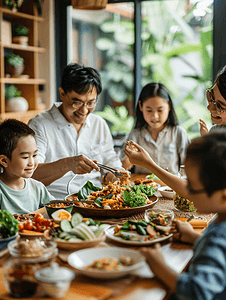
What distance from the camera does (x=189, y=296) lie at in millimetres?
923

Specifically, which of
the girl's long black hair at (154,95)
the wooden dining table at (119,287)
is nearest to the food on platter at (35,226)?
the wooden dining table at (119,287)

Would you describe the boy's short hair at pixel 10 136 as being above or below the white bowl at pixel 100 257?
above

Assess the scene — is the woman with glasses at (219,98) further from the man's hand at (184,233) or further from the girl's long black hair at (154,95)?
the man's hand at (184,233)

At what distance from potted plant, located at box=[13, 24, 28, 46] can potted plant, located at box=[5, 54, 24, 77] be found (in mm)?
180

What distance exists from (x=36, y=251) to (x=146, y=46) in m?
4.56

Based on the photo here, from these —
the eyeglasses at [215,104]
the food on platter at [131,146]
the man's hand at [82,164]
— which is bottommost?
the man's hand at [82,164]

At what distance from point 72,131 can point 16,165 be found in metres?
0.88

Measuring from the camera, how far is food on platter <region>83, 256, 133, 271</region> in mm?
1074

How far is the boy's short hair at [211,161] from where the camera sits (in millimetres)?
1052

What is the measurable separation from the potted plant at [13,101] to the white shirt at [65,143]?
1.55 m

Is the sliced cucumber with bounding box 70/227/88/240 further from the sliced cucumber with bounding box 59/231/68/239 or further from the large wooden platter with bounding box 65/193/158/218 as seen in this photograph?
the large wooden platter with bounding box 65/193/158/218

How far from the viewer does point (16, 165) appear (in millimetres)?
1923

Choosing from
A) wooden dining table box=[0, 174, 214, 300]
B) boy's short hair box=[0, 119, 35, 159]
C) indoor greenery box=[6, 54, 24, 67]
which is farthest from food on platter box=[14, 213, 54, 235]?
indoor greenery box=[6, 54, 24, 67]

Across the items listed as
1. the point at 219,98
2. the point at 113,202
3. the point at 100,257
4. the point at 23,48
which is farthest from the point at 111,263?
the point at 23,48
